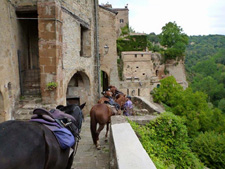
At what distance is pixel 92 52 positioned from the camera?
496 inches

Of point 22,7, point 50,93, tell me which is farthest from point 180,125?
point 22,7

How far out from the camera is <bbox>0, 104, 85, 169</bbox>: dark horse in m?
2.18

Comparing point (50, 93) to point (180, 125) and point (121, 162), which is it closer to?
point (180, 125)

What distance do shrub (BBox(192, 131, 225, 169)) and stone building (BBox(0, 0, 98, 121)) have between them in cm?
909

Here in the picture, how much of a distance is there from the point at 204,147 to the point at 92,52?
9.69 metres

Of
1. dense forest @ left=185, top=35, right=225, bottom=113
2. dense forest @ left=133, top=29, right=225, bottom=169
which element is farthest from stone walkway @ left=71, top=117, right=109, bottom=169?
dense forest @ left=185, top=35, right=225, bottom=113

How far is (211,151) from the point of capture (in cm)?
1178

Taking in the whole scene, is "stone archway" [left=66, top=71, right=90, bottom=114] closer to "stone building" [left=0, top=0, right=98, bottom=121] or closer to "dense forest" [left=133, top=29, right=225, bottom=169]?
"stone building" [left=0, top=0, right=98, bottom=121]

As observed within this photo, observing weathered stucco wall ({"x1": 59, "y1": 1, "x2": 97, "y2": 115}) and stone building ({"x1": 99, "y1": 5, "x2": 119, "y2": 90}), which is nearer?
weathered stucco wall ({"x1": 59, "y1": 1, "x2": 97, "y2": 115})

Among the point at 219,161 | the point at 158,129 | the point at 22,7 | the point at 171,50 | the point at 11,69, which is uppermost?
the point at 171,50

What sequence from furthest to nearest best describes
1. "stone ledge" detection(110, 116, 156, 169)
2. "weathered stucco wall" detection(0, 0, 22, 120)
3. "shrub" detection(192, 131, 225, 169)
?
"shrub" detection(192, 131, 225, 169)
"weathered stucco wall" detection(0, 0, 22, 120)
"stone ledge" detection(110, 116, 156, 169)

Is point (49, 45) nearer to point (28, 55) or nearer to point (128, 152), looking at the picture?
point (28, 55)

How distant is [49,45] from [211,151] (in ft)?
37.4

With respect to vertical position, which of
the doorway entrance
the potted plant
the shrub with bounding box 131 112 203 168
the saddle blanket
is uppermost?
the doorway entrance
